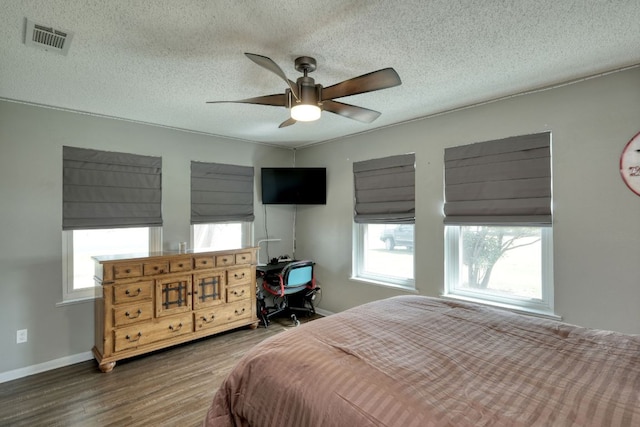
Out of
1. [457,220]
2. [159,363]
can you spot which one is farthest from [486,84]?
[159,363]

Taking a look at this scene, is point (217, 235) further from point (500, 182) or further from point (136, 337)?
A: point (500, 182)

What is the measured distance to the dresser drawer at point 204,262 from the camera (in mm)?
3377

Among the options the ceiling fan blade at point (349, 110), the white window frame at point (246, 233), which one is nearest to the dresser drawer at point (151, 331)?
the white window frame at point (246, 233)

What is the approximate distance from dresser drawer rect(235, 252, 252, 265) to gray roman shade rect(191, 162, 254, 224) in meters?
0.63

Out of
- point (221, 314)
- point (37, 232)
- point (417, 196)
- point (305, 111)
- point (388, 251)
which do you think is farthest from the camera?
point (388, 251)

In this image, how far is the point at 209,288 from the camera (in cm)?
348

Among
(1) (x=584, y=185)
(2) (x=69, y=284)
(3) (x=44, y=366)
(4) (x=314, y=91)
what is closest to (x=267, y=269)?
(2) (x=69, y=284)

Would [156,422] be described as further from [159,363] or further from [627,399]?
[627,399]

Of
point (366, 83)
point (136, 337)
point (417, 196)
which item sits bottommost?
point (136, 337)

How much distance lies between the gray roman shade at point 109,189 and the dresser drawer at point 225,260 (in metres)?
0.80

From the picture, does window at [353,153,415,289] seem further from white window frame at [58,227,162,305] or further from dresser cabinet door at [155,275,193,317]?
white window frame at [58,227,162,305]

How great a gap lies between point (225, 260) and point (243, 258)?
0.77ft

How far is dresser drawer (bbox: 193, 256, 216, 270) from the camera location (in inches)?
133

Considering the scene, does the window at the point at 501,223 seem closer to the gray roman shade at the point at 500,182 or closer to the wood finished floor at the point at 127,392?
the gray roman shade at the point at 500,182
